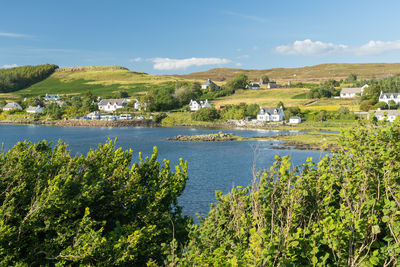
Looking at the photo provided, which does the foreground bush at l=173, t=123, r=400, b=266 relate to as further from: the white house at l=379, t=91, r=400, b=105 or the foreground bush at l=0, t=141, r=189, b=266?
the white house at l=379, t=91, r=400, b=105

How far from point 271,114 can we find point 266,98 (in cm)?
3832

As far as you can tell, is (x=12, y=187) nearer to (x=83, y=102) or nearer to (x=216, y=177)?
(x=216, y=177)

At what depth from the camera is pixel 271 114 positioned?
13662 cm

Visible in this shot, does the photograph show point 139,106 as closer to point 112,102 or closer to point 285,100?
point 112,102

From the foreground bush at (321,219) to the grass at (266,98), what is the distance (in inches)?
5661

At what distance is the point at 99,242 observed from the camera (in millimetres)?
12820

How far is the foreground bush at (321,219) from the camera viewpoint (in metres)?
9.00

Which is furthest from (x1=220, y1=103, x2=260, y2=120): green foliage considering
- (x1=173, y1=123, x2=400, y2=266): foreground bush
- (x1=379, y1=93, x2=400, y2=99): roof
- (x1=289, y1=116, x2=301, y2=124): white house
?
(x1=173, y1=123, x2=400, y2=266): foreground bush

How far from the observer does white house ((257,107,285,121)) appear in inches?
5340

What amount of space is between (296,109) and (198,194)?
102 m

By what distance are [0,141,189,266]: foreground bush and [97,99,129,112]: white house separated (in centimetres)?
15914

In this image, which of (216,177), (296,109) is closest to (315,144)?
(216,177)

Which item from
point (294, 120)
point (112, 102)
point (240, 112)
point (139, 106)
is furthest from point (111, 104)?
point (294, 120)

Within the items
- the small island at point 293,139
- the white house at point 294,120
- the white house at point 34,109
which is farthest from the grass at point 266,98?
the white house at point 34,109
